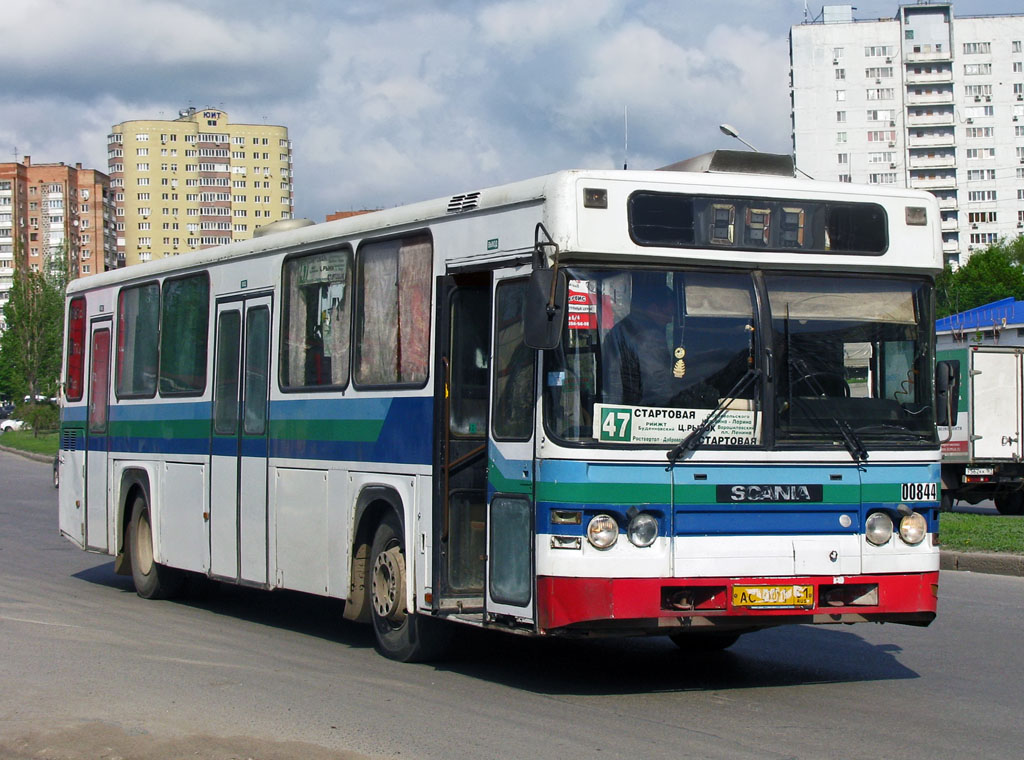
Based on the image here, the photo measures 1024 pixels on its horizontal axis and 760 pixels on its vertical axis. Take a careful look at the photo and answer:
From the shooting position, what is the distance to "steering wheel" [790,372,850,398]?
8.55m

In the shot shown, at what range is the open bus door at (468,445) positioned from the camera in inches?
351

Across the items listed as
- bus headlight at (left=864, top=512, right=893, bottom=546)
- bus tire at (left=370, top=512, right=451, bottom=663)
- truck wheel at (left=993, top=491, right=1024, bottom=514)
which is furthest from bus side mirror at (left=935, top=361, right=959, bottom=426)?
truck wheel at (left=993, top=491, right=1024, bottom=514)

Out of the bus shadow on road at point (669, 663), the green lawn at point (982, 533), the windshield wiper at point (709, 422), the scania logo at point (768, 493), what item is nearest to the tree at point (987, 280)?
the green lawn at point (982, 533)

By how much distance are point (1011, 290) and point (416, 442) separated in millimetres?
97559

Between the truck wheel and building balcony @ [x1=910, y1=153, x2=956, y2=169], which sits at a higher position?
building balcony @ [x1=910, y1=153, x2=956, y2=169]

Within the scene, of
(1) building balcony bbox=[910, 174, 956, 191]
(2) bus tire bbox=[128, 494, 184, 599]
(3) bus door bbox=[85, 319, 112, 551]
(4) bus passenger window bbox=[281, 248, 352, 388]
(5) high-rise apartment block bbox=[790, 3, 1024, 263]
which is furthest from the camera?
(1) building balcony bbox=[910, 174, 956, 191]

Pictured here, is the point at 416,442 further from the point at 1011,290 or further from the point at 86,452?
the point at 1011,290

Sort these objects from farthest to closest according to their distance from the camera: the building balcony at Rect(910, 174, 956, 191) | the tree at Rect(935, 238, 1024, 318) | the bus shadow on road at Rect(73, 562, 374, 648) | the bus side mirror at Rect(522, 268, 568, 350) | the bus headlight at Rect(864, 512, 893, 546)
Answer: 1. the building balcony at Rect(910, 174, 956, 191)
2. the tree at Rect(935, 238, 1024, 318)
3. the bus shadow on road at Rect(73, 562, 374, 648)
4. the bus headlight at Rect(864, 512, 893, 546)
5. the bus side mirror at Rect(522, 268, 568, 350)

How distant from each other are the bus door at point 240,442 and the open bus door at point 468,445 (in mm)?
2933

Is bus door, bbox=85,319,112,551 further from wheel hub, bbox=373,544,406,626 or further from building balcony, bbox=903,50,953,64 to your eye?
building balcony, bbox=903,50,953,64

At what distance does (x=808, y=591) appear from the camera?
850 cm

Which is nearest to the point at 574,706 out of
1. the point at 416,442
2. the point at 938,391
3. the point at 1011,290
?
the point at 416,442

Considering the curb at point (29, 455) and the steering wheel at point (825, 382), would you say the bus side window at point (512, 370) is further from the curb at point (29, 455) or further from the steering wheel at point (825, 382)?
the curb at point (29, 455)

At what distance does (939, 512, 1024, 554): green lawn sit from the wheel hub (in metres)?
8.48
